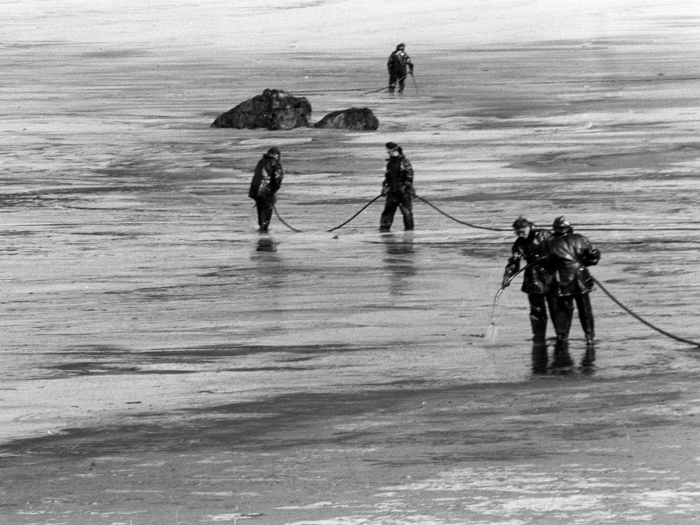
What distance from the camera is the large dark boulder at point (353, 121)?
38.2 metres

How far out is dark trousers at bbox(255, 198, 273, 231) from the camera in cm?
2406

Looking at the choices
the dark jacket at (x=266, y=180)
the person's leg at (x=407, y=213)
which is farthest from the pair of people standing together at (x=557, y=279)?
the dark jacket at (x=266, y=180)

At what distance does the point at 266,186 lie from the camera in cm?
2402

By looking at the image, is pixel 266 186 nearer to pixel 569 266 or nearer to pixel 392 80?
pixel 569 266

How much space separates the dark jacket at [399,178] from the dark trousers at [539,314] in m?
8.18

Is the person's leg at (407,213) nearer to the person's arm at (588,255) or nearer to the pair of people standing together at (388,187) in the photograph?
the pair of people standing together at (388,187)

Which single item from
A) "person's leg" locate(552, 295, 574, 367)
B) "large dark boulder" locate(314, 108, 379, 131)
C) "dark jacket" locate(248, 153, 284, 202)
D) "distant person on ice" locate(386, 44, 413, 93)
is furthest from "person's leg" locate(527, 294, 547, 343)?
"distant person on ice" locate(386, 44, 413, 93)

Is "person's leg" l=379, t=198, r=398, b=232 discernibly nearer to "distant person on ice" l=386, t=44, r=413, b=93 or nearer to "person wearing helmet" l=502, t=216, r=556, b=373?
"person wearing helmet" l=502, t=216, r=556, b=373

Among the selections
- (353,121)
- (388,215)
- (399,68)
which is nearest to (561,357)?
(388,215)

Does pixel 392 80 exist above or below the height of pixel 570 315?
above

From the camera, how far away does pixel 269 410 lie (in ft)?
42.4

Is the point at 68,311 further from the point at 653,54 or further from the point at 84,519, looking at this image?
the point at 653,54

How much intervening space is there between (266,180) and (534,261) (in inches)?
384

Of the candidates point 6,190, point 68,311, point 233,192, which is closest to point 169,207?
point 233,192
